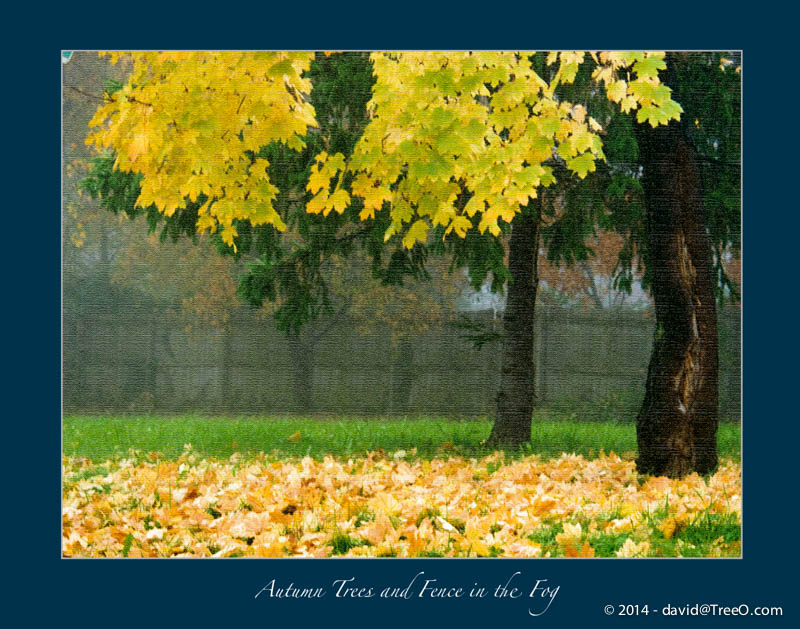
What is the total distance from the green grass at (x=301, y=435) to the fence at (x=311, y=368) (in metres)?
0.09

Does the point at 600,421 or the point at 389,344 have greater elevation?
the point at 389,344

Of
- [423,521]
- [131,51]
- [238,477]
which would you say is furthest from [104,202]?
[423,521]

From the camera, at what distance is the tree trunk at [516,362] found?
5.24 metres

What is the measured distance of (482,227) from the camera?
16.6 ft

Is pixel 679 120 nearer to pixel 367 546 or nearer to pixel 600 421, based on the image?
pixel 600 421

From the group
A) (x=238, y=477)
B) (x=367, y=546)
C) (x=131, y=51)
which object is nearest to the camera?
(x=367, y=546)

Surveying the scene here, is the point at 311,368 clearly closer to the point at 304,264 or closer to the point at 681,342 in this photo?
the point at 304,264

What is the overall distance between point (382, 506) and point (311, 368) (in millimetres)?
987

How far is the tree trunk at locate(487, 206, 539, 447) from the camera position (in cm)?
524

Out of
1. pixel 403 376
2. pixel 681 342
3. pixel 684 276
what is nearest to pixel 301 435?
pixel 403 376

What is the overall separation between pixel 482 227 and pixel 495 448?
144cm

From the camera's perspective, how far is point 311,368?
507 centimetres

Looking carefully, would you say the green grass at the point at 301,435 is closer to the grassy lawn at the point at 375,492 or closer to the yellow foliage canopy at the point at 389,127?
the grassy lawn at the point at 375,492

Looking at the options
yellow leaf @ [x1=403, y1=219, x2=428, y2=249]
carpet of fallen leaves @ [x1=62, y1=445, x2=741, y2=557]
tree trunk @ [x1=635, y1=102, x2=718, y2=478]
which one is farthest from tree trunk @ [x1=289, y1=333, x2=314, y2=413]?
tree trunk @ [x1=635, y1=102, x2=718, y2=478]
